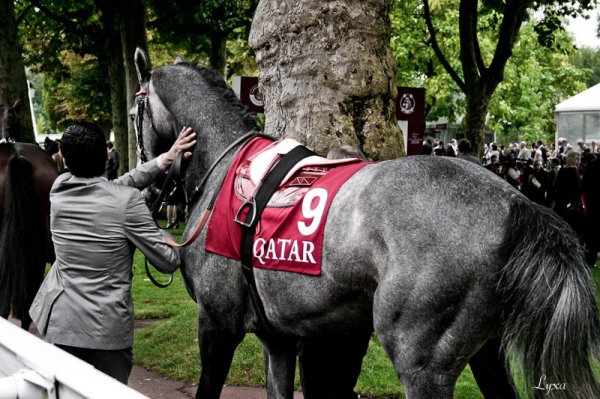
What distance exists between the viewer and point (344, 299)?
3.47m

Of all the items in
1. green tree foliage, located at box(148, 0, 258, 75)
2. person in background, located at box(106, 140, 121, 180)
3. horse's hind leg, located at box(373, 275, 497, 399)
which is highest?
green tree foliage, located at box(148, 0, 258, 75)

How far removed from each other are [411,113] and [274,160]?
28.8 ft

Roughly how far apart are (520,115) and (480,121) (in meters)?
29.1

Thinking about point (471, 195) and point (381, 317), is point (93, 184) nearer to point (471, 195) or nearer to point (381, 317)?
point (381, 317)

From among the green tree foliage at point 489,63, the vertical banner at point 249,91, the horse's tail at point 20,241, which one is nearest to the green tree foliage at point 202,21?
the green tree foliage at point 489,63

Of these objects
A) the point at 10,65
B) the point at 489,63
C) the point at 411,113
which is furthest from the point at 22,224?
the point at 489,63

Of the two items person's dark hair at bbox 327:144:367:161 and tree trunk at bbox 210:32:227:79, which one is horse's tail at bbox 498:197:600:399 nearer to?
person's dark hair at bbox 327:144:367:161

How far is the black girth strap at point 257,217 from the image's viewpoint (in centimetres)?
381

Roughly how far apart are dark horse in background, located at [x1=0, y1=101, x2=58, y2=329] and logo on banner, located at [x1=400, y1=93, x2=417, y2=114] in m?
6.29

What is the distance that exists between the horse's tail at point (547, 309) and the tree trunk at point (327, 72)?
9.87 ft

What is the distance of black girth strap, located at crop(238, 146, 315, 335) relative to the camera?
12.5ft

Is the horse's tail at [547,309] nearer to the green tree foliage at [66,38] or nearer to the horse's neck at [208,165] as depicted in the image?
the horse's neck at [208,165]

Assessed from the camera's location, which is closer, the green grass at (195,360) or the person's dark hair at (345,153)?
the person's dark hair at (345,153)

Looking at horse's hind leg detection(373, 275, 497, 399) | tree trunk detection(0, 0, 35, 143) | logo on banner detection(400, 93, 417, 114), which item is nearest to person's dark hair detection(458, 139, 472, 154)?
logo on banner detection(400, 93, 417, 114)
